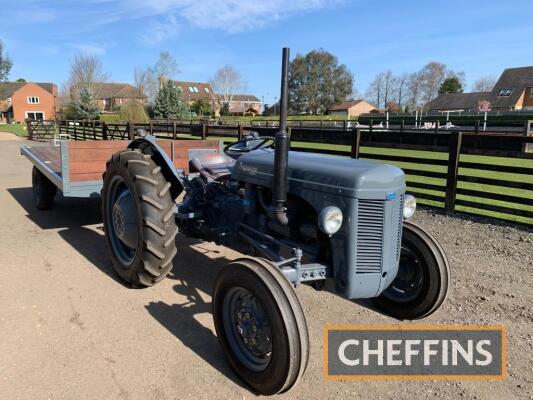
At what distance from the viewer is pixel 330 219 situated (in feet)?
8.41

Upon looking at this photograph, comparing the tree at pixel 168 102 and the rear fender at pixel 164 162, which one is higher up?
the tree at pixel 168 102

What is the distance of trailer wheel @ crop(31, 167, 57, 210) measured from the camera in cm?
653

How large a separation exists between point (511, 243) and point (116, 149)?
5.13 m

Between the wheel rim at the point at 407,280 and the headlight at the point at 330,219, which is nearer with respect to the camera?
the headlight at the point at 330,219

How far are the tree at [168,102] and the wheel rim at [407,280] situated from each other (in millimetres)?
54462

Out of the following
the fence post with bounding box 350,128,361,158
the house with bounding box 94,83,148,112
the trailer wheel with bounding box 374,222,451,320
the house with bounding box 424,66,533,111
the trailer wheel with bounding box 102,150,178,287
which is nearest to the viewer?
the trailer wheel with bounding box 374,222,451,320

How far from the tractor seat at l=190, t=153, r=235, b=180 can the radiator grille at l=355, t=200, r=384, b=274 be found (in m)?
1.86

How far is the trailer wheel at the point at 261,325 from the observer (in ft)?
7.49

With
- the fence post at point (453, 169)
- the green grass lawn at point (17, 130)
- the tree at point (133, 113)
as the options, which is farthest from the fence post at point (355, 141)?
the tree at point (133, 113)

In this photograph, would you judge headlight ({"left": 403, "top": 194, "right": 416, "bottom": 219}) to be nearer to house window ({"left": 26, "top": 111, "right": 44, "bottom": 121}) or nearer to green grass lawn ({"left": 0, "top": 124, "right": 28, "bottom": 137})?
green grass lawn ({"left": 0, "top": 124, "right": 28, "bottom": 137})

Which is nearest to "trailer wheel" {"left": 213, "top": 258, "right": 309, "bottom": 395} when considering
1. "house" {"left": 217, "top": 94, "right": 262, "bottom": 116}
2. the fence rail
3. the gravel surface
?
the gravel surface

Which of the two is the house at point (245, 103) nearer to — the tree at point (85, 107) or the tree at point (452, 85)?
the tree at point (452, 85)

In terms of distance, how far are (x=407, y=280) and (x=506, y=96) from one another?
68.2 meters

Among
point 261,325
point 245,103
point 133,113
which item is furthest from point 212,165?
point 245,103
